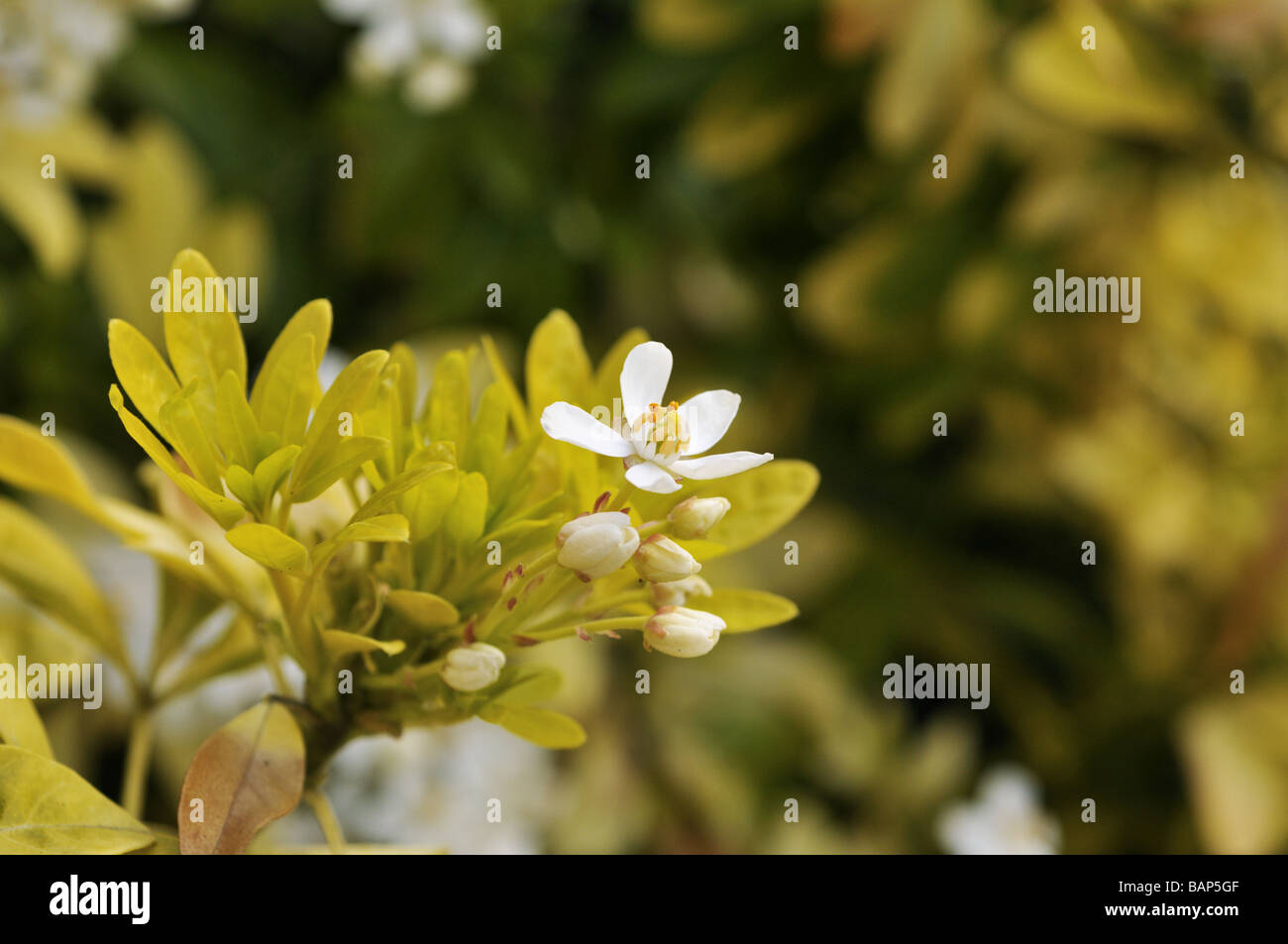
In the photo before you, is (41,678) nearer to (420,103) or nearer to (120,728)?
(120,728)

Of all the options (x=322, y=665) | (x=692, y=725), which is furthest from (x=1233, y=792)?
(x=322, y=665)

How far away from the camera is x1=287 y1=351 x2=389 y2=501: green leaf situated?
9.5 inches

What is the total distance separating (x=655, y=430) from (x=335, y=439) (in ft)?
0.24

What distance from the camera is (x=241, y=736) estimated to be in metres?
0.28

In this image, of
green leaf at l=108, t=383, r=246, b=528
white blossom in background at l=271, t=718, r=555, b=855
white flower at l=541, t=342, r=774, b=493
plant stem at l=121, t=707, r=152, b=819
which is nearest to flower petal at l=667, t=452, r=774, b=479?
white flower at l=541, t=342, r=774, b=493

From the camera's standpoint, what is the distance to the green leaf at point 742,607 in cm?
30

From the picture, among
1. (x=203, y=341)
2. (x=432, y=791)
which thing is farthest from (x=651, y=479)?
(x=432, y=791)

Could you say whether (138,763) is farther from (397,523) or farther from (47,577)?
(397,523)

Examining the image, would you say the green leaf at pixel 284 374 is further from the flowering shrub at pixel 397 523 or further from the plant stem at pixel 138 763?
the plant stem at pixel 138 763

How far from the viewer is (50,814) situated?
0.27m

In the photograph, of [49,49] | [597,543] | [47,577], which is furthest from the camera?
[49,49]

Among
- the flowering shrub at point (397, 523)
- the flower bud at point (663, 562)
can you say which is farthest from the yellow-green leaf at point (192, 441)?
the flower bud at point (663, 562)

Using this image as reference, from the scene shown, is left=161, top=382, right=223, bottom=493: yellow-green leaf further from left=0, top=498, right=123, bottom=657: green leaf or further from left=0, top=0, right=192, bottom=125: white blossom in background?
left=0, top=0, right=192, bottom=125: white blossom in background
